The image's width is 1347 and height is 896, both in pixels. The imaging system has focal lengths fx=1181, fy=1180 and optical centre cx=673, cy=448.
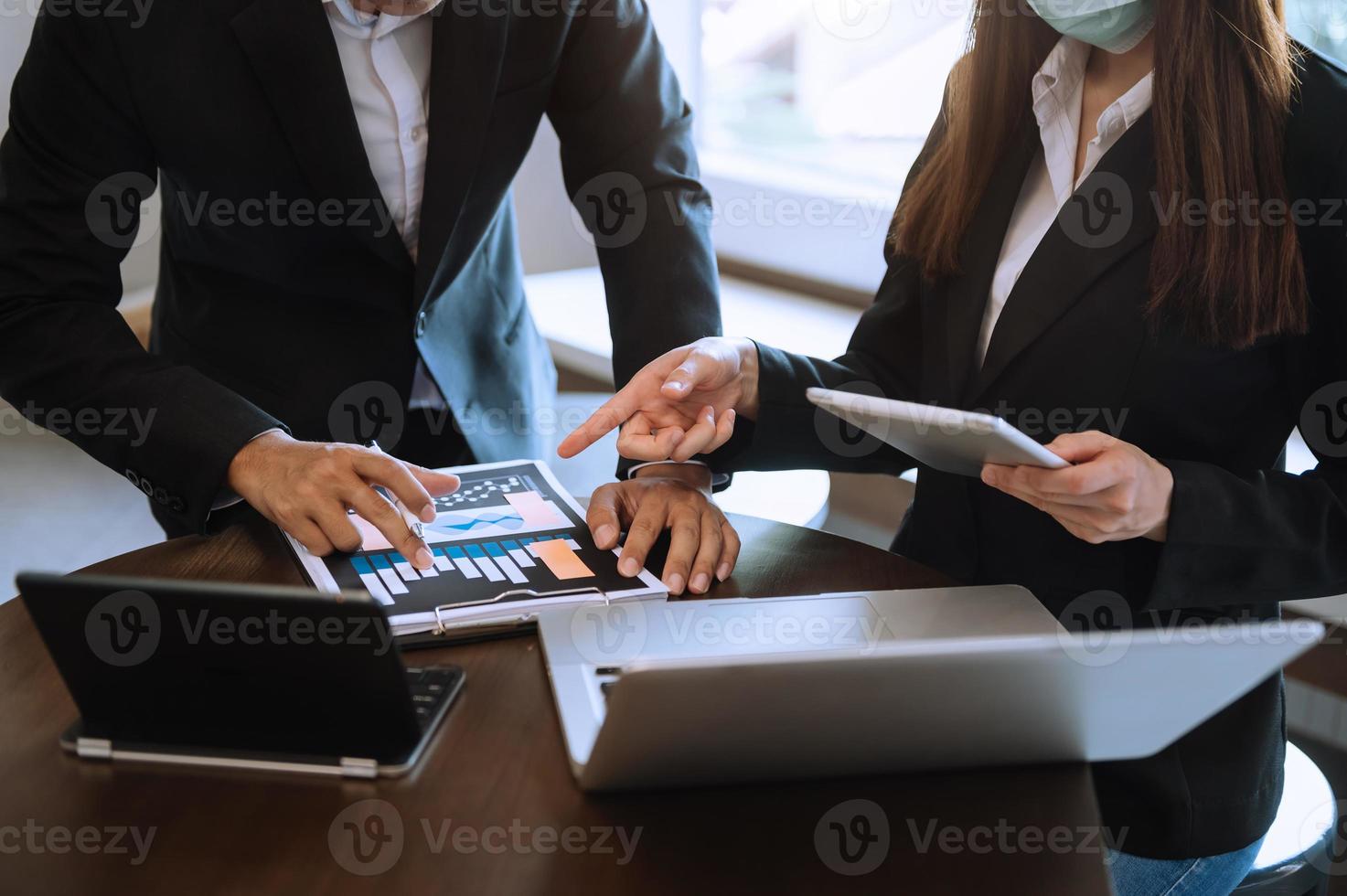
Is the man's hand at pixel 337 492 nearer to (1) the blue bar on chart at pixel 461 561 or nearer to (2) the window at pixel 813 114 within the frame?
(1) the blue bar on chart at pixel 461 561

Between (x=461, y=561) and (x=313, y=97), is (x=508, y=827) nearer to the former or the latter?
(x=461, y=561)

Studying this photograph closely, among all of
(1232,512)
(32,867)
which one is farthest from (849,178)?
(32,867)

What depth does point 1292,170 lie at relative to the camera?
1091 millimetres

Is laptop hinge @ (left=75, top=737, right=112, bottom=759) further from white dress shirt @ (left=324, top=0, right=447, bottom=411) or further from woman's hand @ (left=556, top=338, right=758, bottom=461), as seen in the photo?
white dress shirt @ (left=324, top=0, right=447, bottom=411)

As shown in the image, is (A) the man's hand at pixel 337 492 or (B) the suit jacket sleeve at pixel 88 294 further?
(B) the suit jacket sleeve at pixel 88 294

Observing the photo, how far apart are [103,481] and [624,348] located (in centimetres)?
164

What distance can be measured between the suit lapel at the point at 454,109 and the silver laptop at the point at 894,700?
2.31 feet

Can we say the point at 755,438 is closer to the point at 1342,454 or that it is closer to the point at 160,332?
the point at 1342,454

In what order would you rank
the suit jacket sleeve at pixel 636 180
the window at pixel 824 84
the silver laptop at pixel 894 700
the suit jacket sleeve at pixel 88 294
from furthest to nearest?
the window at pixel 824 84 → the suit jacket sleeve at pixel 636 180 → the suit jacket sleeve at pixel 88 294 → the silver laptop at pixel 894 700

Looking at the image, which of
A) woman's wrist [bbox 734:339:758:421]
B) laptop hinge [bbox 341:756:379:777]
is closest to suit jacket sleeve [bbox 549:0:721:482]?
woman's wrist [bbox 734:339:758:421]

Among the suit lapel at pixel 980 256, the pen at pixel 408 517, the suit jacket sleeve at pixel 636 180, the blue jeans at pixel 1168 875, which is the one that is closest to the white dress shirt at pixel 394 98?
the suit jacket sleeve at pixel 636 180

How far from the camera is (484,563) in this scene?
113 centimetres

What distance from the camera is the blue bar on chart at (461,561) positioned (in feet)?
3.64

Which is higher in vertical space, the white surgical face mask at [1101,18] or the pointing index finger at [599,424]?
the white surgical face mask at [1101,18]
